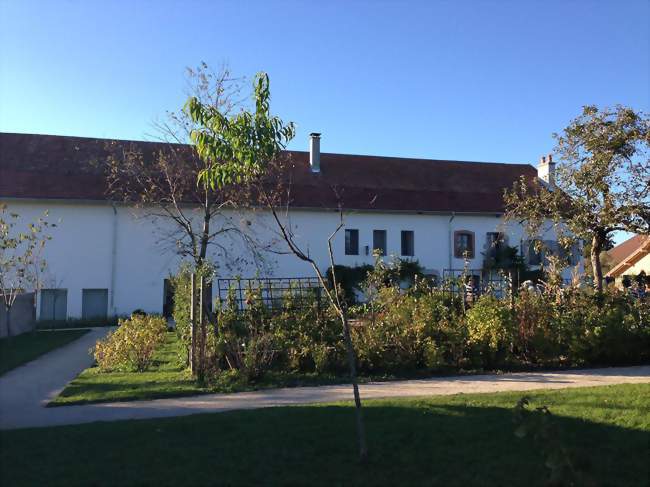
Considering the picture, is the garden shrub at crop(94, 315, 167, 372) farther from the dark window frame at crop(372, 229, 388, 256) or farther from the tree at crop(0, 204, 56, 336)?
the dark window frame at crop(372, 229, 388, 256)

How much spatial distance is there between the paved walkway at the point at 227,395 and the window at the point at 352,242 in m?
19.9

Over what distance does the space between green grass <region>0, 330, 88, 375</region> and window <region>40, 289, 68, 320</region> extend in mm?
5216

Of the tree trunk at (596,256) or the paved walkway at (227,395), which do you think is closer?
the paved walkway at (227,395)

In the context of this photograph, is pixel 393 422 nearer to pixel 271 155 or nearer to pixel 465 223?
pixel 271 155

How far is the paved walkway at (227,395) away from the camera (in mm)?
7328

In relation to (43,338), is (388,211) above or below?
above

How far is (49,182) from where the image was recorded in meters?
26.2

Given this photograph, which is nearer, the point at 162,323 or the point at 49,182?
the point at 162,323

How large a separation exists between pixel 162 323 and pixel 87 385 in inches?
189

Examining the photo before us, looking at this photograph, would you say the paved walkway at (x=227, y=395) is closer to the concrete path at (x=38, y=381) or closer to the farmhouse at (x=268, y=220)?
the concrete path at (x=38, y=381)

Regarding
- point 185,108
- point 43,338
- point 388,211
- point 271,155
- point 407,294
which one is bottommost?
point 43,338

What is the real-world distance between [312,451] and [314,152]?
28719 mm

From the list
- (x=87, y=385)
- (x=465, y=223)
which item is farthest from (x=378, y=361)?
(x=465, y=223)

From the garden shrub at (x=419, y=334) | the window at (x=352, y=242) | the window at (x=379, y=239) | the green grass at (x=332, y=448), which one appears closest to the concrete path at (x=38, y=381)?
the green grass at (x=332, y=448)
